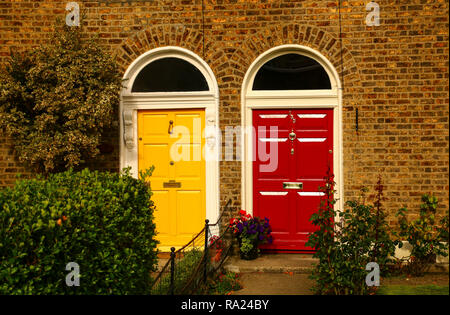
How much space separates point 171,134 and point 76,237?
3.95 m

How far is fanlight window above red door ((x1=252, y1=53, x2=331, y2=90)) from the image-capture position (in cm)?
728

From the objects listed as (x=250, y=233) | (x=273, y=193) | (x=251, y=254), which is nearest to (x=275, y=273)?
(x=251, y=254)

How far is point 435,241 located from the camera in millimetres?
6473

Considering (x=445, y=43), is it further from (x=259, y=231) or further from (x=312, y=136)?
(x=259, y=231)

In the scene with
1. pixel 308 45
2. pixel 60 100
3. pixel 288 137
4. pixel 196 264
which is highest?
pixel 308 45

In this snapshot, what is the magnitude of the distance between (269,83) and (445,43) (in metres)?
2.70

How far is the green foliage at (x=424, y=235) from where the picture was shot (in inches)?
253

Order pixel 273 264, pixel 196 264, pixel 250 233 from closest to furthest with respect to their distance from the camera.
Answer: pixel 196 264, pixel 273 264, pixel 250 233

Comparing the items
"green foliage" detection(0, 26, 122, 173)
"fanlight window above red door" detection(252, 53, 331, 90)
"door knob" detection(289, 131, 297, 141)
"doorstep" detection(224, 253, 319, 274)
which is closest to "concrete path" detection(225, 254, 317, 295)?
"doorstep" detection(224, 253, 319, 274)

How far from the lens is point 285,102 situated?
728 cm

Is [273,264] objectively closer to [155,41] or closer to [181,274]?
[181,274]

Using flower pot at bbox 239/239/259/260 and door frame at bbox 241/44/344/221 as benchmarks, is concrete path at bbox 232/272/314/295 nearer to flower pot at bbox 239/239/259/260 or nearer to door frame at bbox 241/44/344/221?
flower pot at bbox 239/239/259/260

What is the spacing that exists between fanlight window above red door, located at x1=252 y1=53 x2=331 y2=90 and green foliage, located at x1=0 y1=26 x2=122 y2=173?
229 cm

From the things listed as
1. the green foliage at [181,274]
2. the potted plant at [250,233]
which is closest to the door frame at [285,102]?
the potted plant at [250,233]
